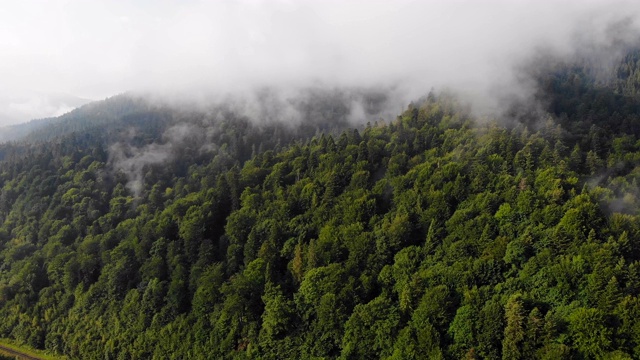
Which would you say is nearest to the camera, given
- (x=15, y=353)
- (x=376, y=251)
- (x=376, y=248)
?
(x=376, y=251)

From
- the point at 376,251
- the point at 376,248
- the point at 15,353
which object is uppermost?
the point at 376,248

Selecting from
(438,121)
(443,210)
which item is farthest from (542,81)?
(443,210)

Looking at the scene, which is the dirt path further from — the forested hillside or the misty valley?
the forested hillside

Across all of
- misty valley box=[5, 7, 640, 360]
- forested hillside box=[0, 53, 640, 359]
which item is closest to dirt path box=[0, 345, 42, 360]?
misty valley box=[5, 7, 640, 360]

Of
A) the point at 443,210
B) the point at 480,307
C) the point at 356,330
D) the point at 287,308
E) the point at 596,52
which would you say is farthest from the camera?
the point at 596,52

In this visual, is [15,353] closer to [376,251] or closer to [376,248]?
[376,251]

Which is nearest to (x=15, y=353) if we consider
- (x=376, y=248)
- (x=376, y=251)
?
(x=376, y=251)

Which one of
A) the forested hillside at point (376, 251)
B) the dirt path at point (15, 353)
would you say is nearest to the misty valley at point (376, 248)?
the forested hillside at point (376, 251)

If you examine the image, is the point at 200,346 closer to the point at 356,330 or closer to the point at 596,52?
the point at 356,330

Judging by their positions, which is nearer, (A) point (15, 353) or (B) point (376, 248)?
(B) point (376, 248)
